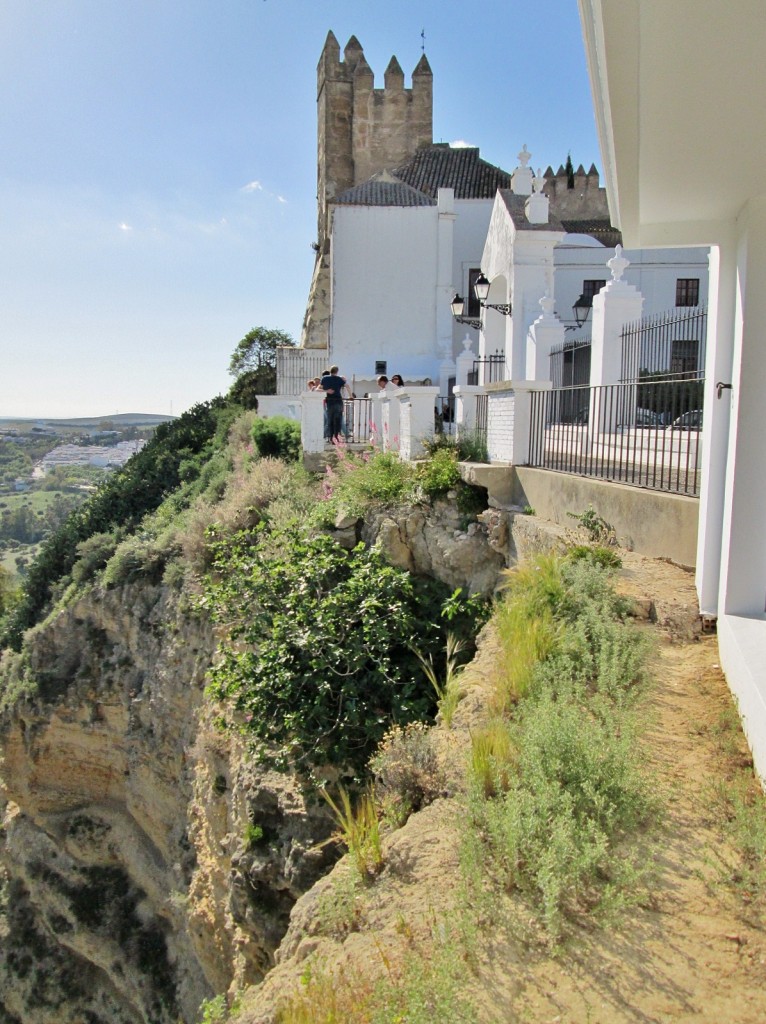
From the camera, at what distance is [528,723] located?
3473 millimetres

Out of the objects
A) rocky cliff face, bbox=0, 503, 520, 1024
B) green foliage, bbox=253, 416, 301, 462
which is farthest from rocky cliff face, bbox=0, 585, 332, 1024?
green foliage, bbox=253, 416, 301, 462

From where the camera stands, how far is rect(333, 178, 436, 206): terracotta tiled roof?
21125mm

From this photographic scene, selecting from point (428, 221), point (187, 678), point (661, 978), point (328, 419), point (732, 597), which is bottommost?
point (187, 678)

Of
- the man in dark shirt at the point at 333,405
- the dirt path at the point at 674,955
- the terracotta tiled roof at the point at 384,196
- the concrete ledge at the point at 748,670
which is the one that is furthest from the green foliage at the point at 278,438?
the dirt path at the point at 674,955

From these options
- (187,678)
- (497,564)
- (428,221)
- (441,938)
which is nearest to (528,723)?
(441,938)

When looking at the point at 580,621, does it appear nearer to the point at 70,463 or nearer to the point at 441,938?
the point at 441,938

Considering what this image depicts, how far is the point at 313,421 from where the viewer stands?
12156mm

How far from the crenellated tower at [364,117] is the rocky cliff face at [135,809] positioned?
2055cm

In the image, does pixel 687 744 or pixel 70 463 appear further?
pixel 70 463

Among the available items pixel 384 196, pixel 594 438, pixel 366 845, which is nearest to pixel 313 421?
pixel 594 438

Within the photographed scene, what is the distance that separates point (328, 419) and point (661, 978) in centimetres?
1092

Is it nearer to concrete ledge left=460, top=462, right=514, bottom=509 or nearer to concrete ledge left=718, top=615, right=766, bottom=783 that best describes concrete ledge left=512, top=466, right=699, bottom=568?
concrete ledge left=460, top=462, right=514, bottom=509

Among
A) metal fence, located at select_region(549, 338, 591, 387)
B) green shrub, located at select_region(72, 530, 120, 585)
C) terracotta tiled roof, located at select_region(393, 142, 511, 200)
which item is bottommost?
green shrub, located at select_region(72, 530, 120, 585)

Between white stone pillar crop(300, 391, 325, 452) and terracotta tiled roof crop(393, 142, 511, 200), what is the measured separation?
44.5 ft
